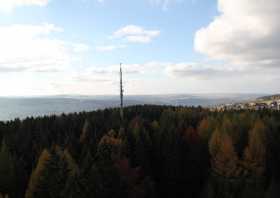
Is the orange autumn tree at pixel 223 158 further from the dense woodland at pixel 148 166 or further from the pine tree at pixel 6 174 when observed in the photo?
the pine tree at pixel 6 174

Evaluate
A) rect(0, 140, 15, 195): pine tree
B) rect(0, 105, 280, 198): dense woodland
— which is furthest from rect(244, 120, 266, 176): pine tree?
rect(0, 140, 15, 195): pine tree

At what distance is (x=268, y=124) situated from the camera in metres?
71.4

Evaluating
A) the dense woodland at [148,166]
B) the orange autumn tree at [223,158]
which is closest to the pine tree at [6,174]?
the dense woodland at [148,166]

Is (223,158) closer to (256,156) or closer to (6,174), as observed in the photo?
(256,156)

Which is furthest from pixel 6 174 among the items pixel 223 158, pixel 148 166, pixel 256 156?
pixel 256 156

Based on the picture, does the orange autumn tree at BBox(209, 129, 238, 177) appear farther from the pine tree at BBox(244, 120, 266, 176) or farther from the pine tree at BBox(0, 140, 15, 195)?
the pine tree at BBox(0, 140, 15, 195)

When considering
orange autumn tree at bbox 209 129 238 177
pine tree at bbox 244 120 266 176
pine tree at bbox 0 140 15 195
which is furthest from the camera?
pine tree at bbox 244 120 266 176

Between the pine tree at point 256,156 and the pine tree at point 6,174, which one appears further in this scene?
the pine tree at point 256,156

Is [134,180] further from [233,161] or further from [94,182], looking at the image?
[233,161]

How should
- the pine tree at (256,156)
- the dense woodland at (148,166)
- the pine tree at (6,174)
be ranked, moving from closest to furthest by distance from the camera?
the dense woodland at (148,166) → the pine tree at (6,174) → the pine tree at (256,156)

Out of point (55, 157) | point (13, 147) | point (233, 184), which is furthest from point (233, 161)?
point (13, 147)

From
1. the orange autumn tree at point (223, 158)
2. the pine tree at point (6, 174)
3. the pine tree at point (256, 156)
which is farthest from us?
the pine tree at point (256, 156)

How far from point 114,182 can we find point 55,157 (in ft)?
34.3

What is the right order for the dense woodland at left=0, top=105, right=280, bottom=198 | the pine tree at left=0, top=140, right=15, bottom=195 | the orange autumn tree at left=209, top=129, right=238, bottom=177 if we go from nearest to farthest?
the dense woodland at left=0, top=105, right=280, bottom=198 → the pine tree at left=0, top=140, right=15, bottom=195 → the orange autumn tree at left=209, top=129, right=238, bottom=177
